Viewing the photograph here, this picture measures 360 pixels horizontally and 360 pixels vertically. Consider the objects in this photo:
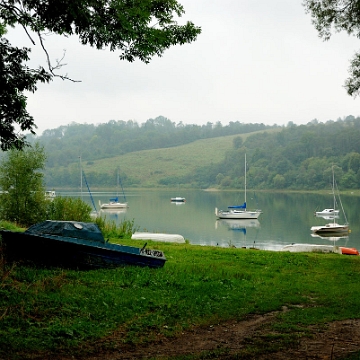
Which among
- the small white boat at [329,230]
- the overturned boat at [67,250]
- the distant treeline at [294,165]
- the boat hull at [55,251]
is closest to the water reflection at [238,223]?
the small white boat at [329,230]

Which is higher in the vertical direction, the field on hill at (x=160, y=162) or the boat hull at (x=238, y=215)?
the field on hill at (x=160, y=162)

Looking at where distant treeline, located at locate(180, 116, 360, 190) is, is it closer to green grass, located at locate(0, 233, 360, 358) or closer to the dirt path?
green grass, located at locate(0, 233, 360, 358)

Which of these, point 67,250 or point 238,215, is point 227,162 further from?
point 67,250

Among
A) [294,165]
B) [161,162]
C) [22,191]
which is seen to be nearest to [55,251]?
[22,191]

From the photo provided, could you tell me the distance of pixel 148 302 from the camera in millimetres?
8828

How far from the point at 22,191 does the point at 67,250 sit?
16.9m

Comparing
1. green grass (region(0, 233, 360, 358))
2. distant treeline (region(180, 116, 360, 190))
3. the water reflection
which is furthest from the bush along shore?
distant treeline (region(180, 116, 360, 190))

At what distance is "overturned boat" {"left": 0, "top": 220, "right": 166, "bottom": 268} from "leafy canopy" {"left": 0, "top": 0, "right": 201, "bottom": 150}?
9.90ft

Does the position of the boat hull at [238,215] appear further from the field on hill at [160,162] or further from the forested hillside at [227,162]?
the field on hill at [160,162]

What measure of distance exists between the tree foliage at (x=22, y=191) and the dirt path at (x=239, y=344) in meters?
21.2

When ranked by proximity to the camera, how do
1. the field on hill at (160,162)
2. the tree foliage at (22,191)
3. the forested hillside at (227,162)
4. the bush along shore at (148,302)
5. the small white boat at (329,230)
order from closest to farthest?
the bush along shore at (148,302) → the tree foliage at (22,191) → the small white boat at (329,230) → the forested hillside at (227,162) → the field on hill at (160,162)

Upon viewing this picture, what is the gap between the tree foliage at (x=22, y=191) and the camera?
26891 millimetres

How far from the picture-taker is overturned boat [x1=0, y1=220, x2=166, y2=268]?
37.0 feet

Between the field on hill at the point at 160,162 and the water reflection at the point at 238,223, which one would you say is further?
the field on hill at the point at 160,162
